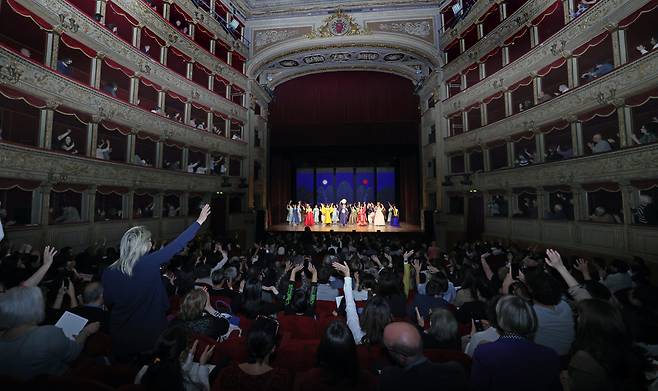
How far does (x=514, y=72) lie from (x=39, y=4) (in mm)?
14506

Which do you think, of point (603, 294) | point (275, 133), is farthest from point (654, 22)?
point (275, 133)

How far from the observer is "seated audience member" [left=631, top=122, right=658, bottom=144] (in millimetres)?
7227

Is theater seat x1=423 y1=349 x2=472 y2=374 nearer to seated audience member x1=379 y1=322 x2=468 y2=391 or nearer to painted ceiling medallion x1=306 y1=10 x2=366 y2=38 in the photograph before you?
seated audience member x1=379 y1=322 x2=468 y2=391

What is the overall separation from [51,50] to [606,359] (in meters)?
12.1

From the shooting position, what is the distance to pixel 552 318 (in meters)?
2.47

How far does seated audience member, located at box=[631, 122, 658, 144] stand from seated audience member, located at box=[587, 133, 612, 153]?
2.41ft

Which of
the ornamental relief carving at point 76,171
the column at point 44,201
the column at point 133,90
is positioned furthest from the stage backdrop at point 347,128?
the column at point 44,201

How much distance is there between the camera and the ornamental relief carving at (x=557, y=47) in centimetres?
805

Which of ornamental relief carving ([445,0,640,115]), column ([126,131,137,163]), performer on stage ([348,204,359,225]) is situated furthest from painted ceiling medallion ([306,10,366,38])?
column ([126,131,137,163])

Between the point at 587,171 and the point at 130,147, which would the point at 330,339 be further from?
the point at 130,147

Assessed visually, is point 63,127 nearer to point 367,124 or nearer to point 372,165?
point 367,124

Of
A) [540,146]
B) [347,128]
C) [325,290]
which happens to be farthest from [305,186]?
[325,290]

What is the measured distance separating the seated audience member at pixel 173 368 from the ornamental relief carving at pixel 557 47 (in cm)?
1129

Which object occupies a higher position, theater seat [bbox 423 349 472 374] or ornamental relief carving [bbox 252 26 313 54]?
ornamental relief carving [bbox 252 26 313 54]
